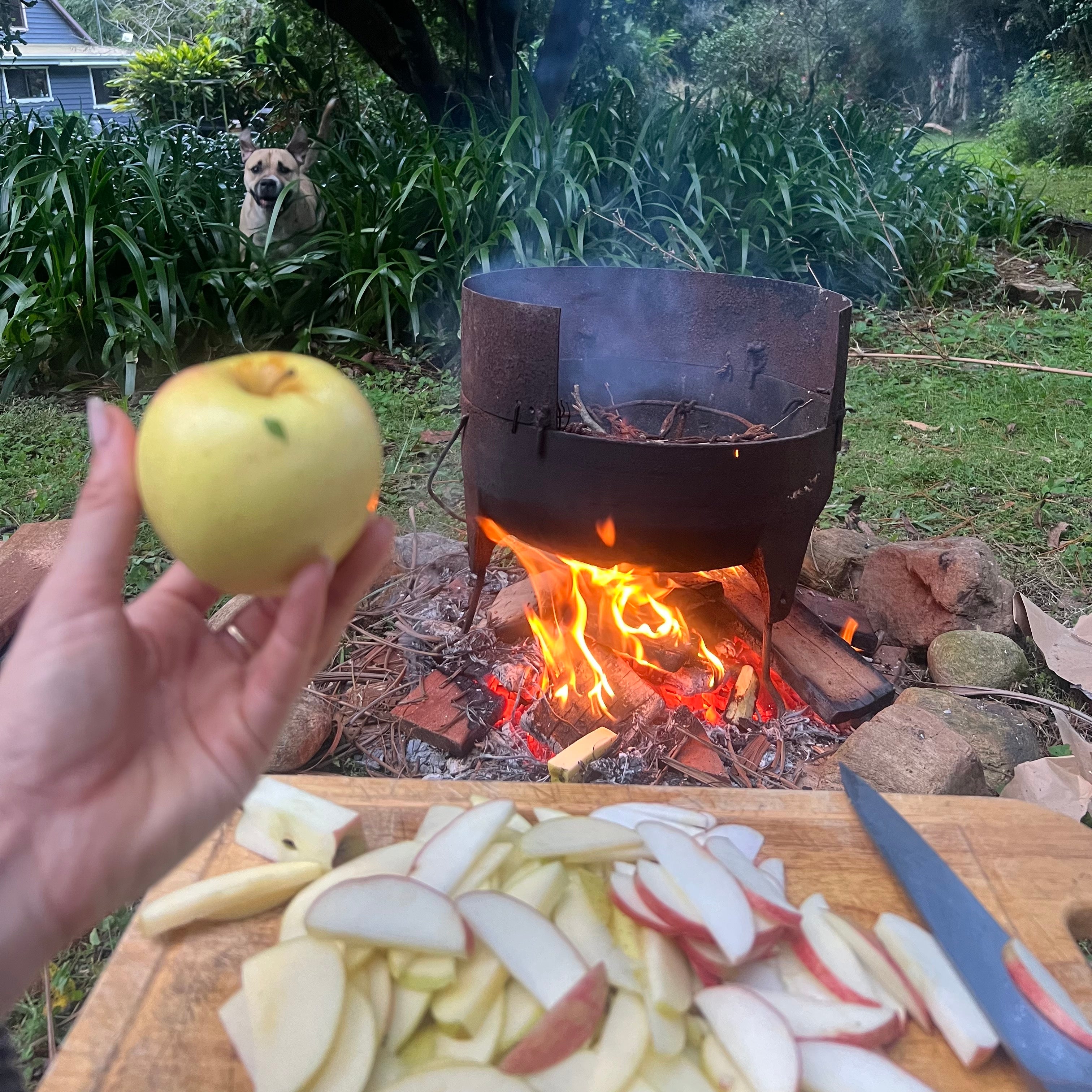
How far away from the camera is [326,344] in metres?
6.04

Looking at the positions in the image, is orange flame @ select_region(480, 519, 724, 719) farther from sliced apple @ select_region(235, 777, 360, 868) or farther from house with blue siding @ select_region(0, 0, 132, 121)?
house with blue siding @ select_region(0, 0, 132, 121)

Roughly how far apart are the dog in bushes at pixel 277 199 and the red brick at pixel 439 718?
436 cm

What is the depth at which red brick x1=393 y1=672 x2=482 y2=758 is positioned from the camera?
2658 mm

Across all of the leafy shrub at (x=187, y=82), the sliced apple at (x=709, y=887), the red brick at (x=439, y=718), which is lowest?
the red brick at (x=439, y=718)

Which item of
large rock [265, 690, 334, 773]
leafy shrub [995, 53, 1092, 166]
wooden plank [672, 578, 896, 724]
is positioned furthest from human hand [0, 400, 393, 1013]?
leafy shrub [995, 53, 1092, 166]

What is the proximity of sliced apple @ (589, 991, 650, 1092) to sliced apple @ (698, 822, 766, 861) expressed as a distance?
33 centimetres

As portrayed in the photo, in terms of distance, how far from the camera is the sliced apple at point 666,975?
1.24 metres

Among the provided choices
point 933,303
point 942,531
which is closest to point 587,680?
point 942,531

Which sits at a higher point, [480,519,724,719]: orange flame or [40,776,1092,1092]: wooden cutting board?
[40,776,1092,1092]: wooden cutting board

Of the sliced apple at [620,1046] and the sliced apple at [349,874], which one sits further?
the sliced apple at [349,874]

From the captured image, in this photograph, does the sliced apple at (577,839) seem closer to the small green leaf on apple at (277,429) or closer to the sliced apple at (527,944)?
the sliced apple at (527,944)

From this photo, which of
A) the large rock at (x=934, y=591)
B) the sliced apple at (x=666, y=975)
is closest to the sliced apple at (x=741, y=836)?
the sliced apple at (x=666, y=975)

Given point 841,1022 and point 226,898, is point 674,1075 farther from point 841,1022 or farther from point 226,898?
point 226,898

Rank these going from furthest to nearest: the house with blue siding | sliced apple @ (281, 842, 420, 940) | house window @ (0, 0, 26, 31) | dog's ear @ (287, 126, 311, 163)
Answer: the house with blue siding
house window @ (0, 0, 26, 31)
dog's ear @ (287, 126, 311, 163)
sliced apple @ (281, 842, 420, 940)
